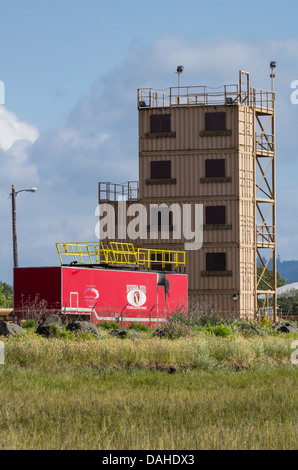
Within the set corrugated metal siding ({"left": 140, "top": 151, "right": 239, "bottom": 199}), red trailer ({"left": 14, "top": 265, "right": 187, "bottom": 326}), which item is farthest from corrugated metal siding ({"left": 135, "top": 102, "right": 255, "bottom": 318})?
red trailer ({"left": 14, "top": 265, "right": 187, "bottom": 326})

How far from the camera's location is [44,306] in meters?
36.8

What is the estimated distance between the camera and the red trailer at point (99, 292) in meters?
37.0

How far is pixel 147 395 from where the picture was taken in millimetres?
14812

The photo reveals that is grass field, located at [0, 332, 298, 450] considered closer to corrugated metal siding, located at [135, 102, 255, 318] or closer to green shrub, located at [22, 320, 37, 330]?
green shrub, located at [22, 320, 37, 330]

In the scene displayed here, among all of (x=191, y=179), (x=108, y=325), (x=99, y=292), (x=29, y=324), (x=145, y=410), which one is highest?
(x=191, y=179)

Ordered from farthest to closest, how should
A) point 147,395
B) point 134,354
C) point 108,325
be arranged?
point 108,325 < point 134,354 < point 147,395

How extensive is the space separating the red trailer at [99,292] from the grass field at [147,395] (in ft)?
37.7

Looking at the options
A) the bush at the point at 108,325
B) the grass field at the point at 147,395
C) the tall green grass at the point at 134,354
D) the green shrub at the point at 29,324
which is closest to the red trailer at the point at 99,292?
the bush at the point at 108,325

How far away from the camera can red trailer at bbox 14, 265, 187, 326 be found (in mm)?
37031

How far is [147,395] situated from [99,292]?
955 inches

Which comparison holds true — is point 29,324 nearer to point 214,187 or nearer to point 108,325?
point 108,325

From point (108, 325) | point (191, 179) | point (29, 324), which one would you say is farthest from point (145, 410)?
point (191, 179)

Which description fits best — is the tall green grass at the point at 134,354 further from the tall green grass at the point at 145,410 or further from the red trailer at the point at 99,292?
the red trailer at the point at 99,292
